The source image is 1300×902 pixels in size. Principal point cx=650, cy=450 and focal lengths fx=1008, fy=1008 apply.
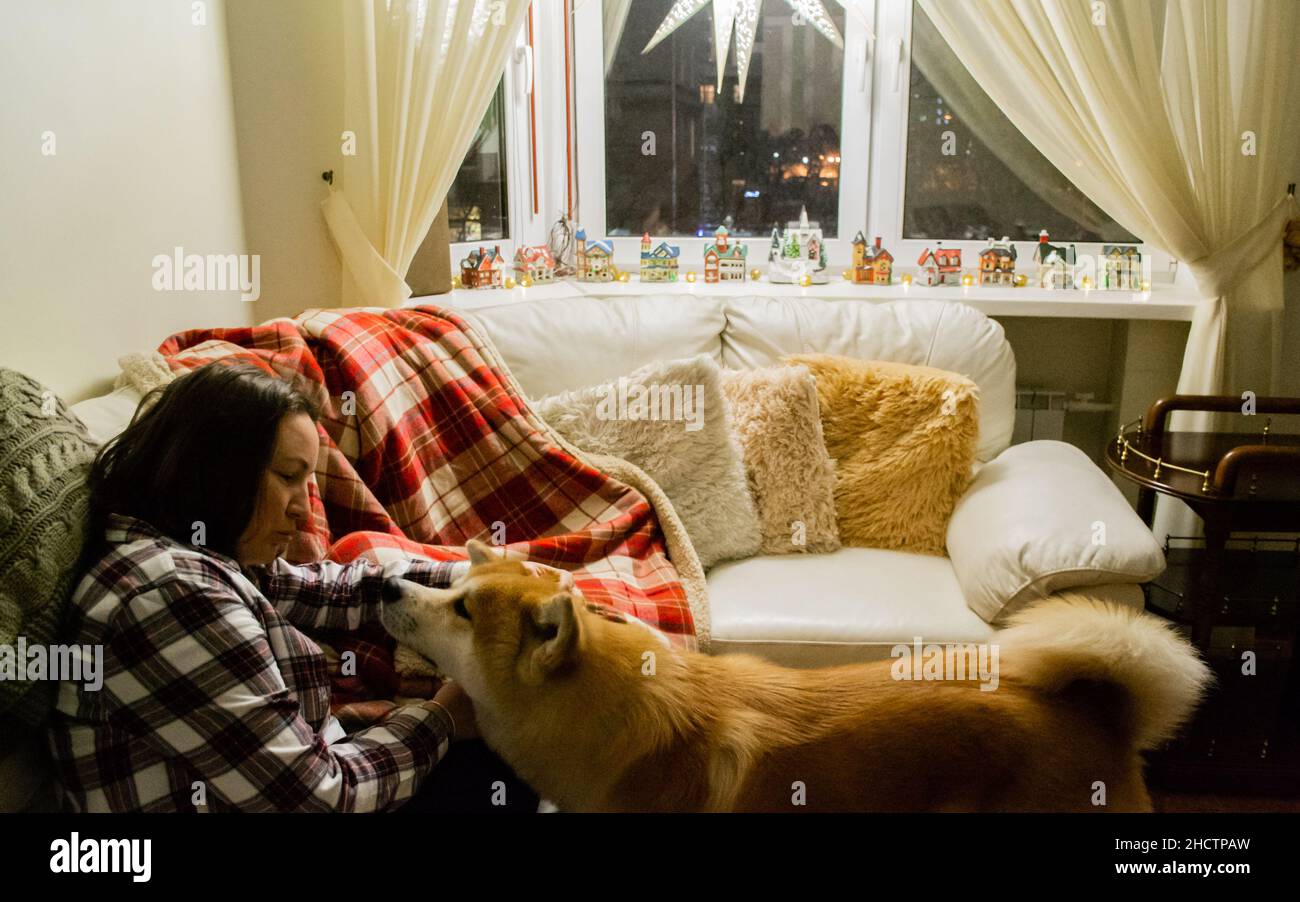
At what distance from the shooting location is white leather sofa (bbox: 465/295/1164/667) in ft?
6.32

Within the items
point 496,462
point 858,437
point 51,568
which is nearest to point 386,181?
point 496,462

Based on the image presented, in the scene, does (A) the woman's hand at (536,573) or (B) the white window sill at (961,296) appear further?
(B) the white window sill at (961,296)

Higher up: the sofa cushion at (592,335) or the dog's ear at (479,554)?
the sofa cushion at (592,335)

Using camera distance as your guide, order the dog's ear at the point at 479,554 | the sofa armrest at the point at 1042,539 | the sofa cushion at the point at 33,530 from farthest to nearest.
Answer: the sofa armrest at the point at 1042,539, the dog's ear at the point at 479,554, the sofa cushion at the point at 33,530

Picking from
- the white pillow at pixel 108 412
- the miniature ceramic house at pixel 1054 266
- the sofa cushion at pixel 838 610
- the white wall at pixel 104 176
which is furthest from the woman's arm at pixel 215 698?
the miniature ceramic house at pixel 1054 266

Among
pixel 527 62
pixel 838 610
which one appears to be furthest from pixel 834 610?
pixel 527 62

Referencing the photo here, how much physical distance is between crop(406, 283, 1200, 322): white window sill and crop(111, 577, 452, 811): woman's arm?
1693 millimetres

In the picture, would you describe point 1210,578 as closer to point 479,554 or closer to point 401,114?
point 479,554

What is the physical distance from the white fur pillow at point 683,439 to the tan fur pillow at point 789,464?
0.04 m

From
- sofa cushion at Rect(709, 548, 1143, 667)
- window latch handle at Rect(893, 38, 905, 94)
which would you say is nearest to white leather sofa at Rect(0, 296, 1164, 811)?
sofa cushion at Rect(709, 548, 1143, 667)

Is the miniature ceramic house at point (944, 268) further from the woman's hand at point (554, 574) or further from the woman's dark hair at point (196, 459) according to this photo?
the woman's dark hair at point (196, 459)

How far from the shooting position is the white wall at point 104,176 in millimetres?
1714

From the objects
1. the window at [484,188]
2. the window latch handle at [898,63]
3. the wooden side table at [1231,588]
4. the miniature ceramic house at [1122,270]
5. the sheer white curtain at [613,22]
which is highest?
the sheer white curtain at [613,22]

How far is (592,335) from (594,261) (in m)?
0.91
